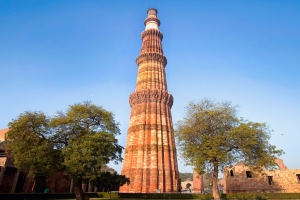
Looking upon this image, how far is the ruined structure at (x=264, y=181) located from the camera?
30.0m

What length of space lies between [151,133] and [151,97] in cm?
558

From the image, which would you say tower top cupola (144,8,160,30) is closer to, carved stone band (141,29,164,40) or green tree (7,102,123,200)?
carved stone band (141,29,164,40)

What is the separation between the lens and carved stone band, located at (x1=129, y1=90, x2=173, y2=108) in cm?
3191

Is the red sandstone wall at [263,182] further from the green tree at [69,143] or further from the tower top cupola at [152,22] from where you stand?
the tower top cupola at [152,22]

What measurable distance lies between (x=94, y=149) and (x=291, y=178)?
2849 cm

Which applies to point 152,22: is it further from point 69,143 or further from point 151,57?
point 69,143

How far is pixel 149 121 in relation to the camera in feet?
98.8

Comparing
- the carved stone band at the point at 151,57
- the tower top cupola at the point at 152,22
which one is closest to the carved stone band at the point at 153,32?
the tower top cupola at the point at 152,22

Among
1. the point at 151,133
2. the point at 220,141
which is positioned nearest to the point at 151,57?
the point at 151,133

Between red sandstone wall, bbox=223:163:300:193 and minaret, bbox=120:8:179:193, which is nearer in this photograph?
minaret, bbox=120:8:179:193

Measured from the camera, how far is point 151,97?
31844 mm

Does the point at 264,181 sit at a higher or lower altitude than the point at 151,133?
lower

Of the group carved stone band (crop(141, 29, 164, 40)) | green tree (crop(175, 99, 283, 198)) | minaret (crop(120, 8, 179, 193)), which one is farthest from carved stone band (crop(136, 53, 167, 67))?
green tree (crop(175, 99, 283, 198))

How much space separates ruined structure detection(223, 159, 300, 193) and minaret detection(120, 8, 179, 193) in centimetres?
957
